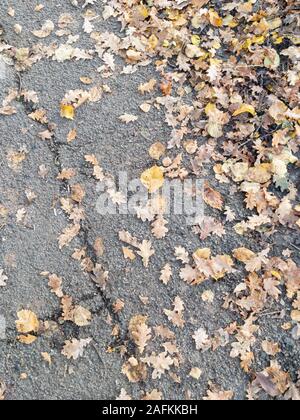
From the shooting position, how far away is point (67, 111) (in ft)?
13.7

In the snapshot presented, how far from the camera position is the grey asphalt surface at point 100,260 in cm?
315

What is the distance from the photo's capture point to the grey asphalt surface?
3.15m

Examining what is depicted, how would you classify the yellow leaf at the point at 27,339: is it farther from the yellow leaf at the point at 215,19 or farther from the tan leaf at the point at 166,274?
the yellow leaf at the point at 215,19

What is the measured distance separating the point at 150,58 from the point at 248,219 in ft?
6.31

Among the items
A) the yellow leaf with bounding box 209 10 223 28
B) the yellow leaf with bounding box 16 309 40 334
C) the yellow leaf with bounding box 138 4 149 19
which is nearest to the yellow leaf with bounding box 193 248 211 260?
the yellow leaf with bounding box 16 309 40 334

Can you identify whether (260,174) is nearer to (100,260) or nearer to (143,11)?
(100,260)

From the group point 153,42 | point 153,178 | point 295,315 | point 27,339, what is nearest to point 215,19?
point 153,42

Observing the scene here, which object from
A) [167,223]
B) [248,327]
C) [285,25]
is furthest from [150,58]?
[248,327]

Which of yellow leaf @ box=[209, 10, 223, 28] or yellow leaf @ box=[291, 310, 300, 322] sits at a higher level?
yellow leaf @ box=[209, 10, 223, 28]

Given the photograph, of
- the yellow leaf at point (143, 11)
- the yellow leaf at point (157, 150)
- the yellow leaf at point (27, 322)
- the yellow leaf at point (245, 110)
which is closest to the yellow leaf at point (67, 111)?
the yellow leaf at point (157, 150)

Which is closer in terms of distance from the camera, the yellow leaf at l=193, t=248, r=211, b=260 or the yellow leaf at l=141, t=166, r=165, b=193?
the yellow leaf at l=193, t=248, r=211, b=260

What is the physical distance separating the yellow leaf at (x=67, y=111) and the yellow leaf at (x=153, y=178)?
0.91 m

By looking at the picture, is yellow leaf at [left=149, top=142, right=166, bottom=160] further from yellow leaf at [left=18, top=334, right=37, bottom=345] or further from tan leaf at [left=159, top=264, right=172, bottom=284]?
yellow leaf at [left=18, top=334, right=37, bottom=345]

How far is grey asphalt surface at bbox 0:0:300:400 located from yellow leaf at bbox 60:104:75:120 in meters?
0.05
